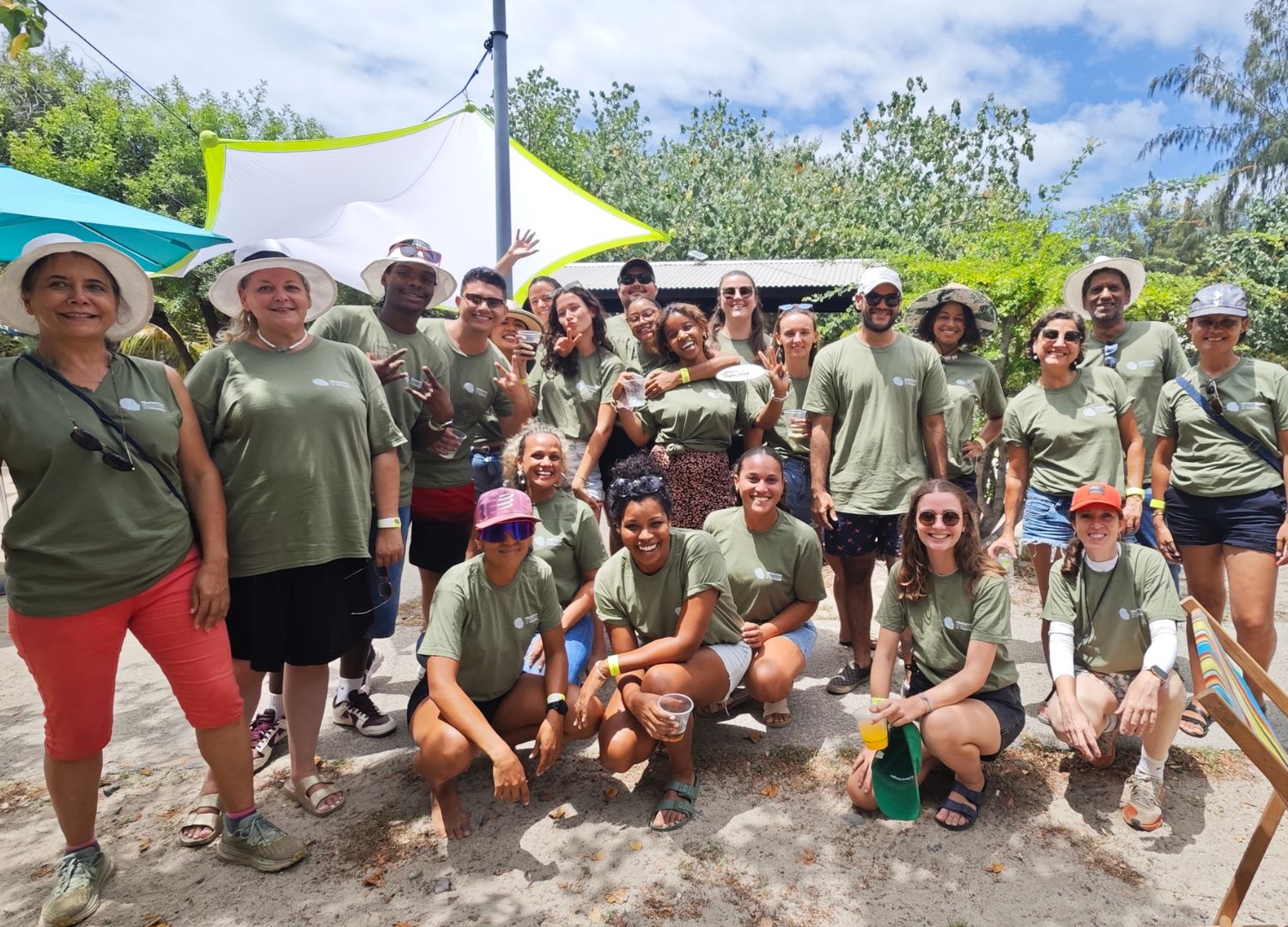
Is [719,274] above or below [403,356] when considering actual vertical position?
above

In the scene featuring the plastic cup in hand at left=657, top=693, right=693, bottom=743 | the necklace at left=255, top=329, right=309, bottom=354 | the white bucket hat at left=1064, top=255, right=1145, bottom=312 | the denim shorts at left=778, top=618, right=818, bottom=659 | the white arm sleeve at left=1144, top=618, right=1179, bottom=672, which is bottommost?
the denim shorts at left=778, top=618, right=818, bottom=659

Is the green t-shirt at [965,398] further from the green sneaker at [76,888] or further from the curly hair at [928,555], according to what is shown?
the green sneaker at [76,888]

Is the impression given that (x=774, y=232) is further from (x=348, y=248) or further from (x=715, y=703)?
(x=715, y=703)

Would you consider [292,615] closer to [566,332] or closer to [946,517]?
[566,332]

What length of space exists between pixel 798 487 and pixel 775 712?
1441mm

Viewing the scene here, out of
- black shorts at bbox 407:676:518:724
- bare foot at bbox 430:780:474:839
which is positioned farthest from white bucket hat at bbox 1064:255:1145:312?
bare foot at bbox 430:780:474:839

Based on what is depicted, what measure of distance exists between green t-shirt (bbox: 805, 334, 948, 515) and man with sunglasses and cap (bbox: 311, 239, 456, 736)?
6.48ft

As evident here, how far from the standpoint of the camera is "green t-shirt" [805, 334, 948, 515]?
387 cm

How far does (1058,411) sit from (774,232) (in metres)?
22.4

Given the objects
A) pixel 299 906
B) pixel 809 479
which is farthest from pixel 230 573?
pixel 809 479

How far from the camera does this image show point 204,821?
2916mm

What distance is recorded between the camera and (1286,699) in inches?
78.2

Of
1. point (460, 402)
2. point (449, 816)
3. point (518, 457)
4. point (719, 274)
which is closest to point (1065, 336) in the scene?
point (518, 457)

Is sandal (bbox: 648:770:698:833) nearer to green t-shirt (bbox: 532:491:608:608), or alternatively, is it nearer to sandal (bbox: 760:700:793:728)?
sandal (bbox: 760:700:793:728)
